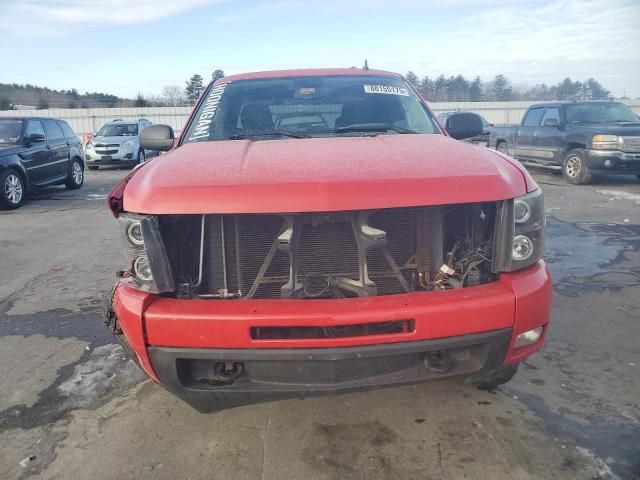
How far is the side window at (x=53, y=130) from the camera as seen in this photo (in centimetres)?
1149

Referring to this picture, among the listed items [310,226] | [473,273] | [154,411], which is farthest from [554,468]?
[154,411]

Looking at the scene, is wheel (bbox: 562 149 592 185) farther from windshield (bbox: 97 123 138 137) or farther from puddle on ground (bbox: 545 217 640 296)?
windshield (bbox: 97 123 138 137)

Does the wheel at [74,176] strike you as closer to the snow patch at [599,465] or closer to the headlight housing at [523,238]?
the headlight housing at [523,238]

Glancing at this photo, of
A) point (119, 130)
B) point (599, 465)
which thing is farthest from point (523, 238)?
point (119, 130)

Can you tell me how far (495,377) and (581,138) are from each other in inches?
387

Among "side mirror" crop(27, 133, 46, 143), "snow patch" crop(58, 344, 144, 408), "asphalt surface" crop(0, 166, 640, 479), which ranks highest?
"side mirror" crop(27, 133, 46, 143)

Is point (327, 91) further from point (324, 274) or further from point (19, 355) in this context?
point (19, 355)

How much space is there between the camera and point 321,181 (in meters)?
2.13

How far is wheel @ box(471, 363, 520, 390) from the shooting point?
7.83 feet

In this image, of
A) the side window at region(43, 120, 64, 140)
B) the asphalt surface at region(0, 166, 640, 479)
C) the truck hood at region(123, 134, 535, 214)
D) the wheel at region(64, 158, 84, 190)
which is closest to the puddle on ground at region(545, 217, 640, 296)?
the asphalt surface at region(0, 166, 640, 479)

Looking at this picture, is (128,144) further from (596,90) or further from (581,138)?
(596,90)

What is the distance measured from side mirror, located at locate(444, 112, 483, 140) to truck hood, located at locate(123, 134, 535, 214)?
1.44 m

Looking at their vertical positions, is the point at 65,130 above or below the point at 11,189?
above

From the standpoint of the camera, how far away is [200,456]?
8.21ft
